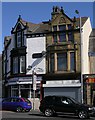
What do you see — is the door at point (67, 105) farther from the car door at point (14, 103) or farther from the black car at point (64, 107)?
the car door at point (14, 103)

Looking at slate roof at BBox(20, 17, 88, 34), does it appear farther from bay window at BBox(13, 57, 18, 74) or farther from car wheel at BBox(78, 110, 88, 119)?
car wheel at BBox(78, 110, 88, 119)

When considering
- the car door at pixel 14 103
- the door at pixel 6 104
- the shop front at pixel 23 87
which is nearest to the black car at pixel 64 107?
the car door at pixel 14 103

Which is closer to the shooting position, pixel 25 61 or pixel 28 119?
pixel 28 119

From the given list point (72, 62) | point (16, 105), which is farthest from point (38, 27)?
point (16, 105)

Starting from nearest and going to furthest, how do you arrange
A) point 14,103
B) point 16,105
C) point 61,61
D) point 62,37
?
point 16,105
point 14,103
point 61,61
point 62,37

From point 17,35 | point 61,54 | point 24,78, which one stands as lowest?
point 24,78

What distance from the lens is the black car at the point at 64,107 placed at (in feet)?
82.5

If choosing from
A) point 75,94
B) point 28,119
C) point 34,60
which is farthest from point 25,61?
point 28,119

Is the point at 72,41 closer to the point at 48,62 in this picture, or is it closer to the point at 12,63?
the point at 48,62

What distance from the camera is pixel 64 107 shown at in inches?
1022

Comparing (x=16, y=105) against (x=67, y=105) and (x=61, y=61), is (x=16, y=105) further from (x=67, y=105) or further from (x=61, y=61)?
(x=61, y=61)

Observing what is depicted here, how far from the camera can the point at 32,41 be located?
42.8m

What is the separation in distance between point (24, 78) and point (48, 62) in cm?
401

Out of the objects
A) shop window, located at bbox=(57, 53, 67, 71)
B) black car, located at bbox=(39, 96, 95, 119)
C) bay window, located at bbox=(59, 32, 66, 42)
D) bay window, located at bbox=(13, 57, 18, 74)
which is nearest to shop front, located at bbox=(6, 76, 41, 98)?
bay window, located at bbox=(13, 57, 18, 74)
